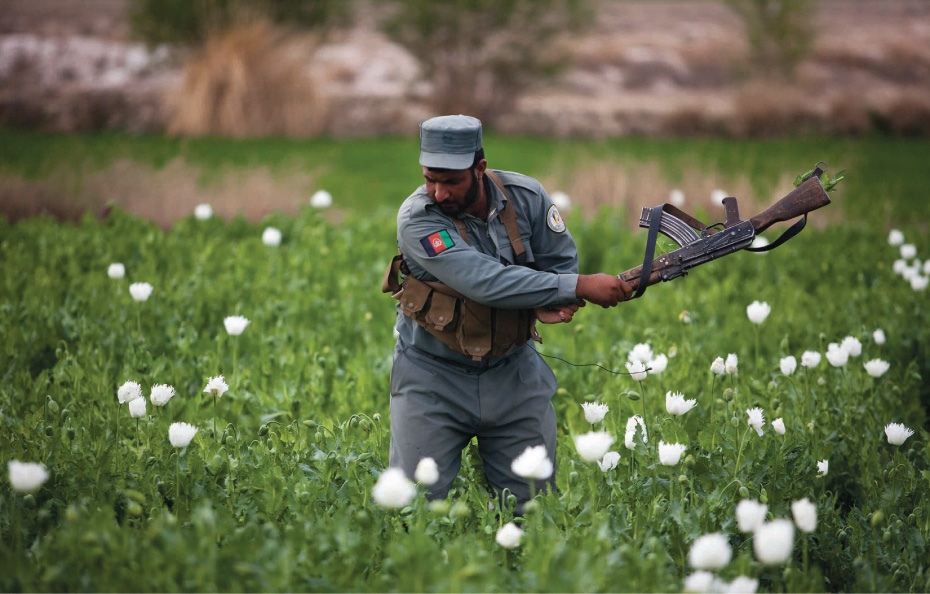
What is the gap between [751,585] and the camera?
2672 mm

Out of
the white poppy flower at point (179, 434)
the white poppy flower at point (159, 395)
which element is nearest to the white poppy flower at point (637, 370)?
the white poppy flower at point (179, 434)

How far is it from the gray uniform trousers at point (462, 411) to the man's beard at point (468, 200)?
0.65m

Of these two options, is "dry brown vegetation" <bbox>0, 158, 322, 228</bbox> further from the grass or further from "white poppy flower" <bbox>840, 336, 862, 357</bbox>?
"white poppy flower" <bbox>840, 336, 862, 357</bbox>

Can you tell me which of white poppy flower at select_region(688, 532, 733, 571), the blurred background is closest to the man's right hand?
white poppy flower at select_region(688, 532, 733, 571)

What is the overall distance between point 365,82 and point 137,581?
27.7m

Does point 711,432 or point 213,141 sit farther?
point 213,141

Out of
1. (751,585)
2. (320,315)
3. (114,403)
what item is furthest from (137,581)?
(320,315)

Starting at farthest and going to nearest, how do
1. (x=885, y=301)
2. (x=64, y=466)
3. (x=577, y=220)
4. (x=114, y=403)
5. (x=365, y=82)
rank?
(x=365, y=82) → (x=577, y=220) → (x=885, y=301) → (x=114, y=403) → (x=64, y=466)

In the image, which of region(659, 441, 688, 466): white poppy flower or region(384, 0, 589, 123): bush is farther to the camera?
region(384, 0, 589, 123): bush

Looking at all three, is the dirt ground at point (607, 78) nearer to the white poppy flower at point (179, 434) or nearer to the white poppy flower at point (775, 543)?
the white poppy flower at point (179, 434)

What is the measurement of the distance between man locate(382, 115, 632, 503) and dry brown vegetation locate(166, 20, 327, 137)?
15.6m

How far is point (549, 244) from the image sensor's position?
3875 millimetres

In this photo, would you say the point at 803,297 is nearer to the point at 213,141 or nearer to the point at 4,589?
the point at 4,589

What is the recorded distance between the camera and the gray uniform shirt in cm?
348
